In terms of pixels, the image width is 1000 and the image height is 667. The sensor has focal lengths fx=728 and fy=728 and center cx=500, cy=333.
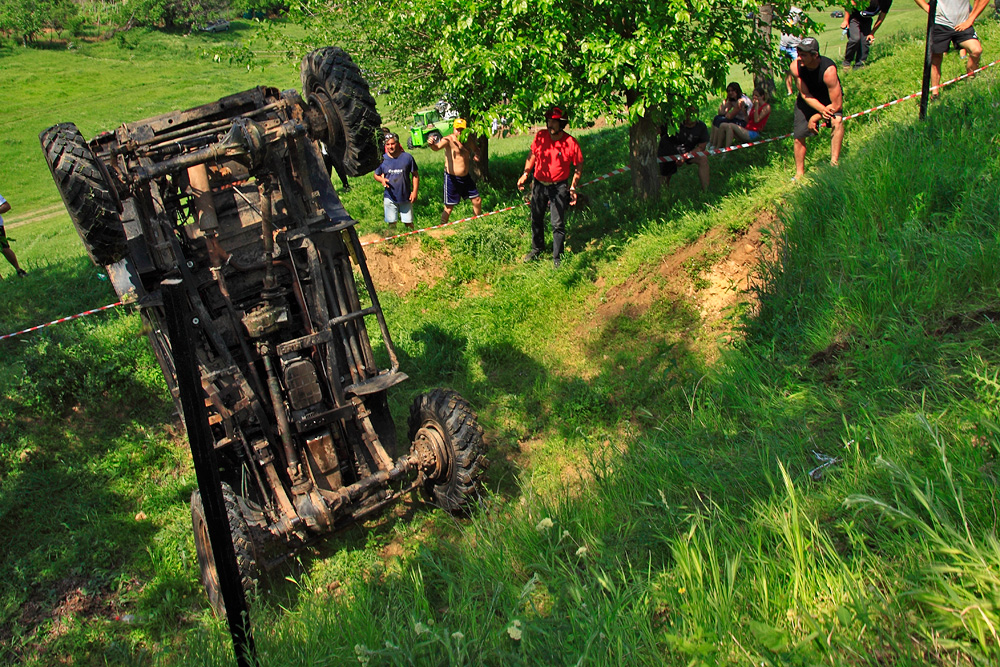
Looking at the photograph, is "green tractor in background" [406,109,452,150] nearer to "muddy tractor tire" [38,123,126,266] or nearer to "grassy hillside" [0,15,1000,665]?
"grassy hillside" [0,15,1000,665]

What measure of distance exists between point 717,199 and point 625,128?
8.79m

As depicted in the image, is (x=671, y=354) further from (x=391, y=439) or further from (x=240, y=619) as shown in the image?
(x=240, y=619)

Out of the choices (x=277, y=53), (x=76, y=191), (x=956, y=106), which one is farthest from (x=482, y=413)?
(x=277, y=53)

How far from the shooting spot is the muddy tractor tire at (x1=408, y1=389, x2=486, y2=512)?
5457mm

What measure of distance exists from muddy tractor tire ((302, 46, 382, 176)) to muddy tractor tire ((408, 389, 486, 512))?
2.06 meters

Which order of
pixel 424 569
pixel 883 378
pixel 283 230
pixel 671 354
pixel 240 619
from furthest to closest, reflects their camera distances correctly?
pixel 671 354, pixel 283 230, pixel 424 569, pixel 883 378, pixel 240 619

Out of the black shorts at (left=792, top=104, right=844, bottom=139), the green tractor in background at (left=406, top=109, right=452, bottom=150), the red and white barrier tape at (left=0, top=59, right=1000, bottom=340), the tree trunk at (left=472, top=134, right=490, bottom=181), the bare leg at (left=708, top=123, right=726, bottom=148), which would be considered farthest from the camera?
the green tractor in background at (left=406, top=109, right=452, bottom=150)

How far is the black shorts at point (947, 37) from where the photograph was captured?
879cm

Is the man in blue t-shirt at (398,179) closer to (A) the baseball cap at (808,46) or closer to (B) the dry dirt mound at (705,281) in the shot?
(B) the dry dirt mound at (705,281)

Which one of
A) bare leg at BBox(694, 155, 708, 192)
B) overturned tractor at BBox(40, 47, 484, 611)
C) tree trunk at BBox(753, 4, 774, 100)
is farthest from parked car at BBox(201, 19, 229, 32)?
overturned tractor at BBox(40, 47, 484, 611)

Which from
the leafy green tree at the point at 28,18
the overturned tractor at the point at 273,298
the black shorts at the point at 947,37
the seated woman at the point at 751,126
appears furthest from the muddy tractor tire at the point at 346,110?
the leafy green tree at the point at 28,18

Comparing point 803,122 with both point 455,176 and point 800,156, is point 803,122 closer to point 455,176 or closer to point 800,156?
point 800,156

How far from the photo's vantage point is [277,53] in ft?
39.8

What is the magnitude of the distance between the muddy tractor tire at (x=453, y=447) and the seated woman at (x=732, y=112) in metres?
6.99
